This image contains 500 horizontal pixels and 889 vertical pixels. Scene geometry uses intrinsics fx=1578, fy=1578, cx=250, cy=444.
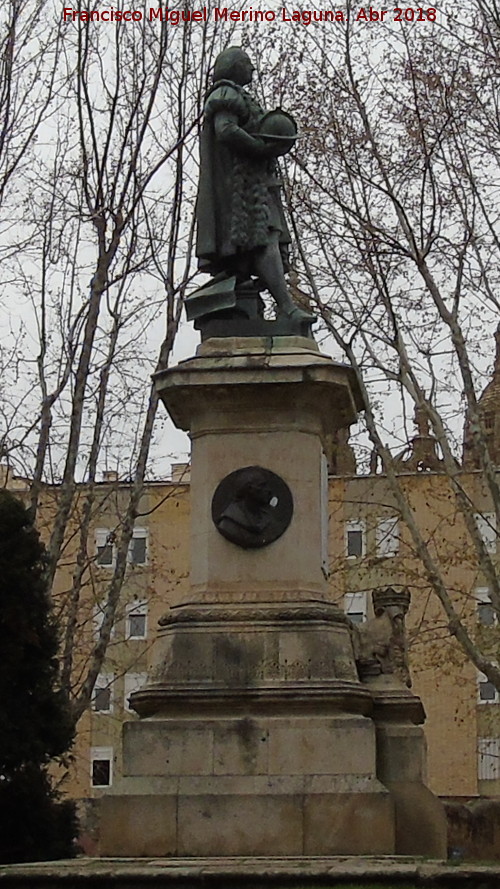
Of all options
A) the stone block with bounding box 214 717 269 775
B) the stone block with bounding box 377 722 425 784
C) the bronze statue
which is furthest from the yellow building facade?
the stone block with bounding box 214 717 269 775

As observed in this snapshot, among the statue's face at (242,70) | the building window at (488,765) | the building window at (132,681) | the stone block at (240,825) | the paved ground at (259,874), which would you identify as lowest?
the paved ground at (259,874)

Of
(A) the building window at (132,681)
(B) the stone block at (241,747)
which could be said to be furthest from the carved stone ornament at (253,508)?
(A) the building window at (132,681)

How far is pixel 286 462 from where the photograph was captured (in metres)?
12.2

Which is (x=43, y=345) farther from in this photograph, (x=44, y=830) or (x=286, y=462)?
(x=286, y=462)

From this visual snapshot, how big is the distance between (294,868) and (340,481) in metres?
26.4

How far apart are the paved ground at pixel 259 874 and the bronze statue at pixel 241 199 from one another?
4645 mm

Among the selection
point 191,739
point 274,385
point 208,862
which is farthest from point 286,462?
point 208,862

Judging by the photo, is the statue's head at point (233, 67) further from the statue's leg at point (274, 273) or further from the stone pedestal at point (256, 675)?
the stone pedestal at point (256, 675)

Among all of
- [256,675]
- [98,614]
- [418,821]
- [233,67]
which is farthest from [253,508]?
[98,614]

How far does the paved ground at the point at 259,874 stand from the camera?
9078mm

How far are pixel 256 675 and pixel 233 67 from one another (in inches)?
205

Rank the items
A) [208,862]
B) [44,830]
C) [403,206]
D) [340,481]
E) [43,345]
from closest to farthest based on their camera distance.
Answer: [208,862]
[44,830]
[403,206]
[43,345]
[340,481]

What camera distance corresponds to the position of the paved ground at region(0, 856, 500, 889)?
9078 mm

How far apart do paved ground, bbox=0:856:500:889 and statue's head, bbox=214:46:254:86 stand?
6.56 meters
